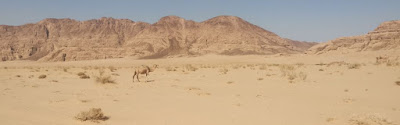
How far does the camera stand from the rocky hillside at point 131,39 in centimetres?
9600

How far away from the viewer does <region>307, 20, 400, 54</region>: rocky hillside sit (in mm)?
61406

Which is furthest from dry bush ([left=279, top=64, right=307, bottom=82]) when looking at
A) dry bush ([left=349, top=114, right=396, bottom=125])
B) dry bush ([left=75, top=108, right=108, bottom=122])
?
dry bush ([left=75, top=108, right=108, bottom=122])

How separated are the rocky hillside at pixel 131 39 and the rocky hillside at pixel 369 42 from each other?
1075 inches

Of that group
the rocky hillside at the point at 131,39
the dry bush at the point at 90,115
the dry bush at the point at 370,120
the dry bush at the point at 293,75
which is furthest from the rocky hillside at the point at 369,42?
the dry bush at the point at 90,115

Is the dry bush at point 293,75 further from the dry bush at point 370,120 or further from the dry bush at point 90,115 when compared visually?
the dry bush at point 90,115

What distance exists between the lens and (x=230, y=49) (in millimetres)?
95625

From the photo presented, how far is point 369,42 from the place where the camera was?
65.3 meters

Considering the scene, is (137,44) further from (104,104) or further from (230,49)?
(104,104)

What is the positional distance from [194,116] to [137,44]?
98.5 m

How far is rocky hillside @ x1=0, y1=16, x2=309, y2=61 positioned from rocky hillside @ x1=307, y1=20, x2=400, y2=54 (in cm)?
2730

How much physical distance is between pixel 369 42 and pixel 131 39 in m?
71.2

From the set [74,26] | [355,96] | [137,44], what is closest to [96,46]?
[137,44]

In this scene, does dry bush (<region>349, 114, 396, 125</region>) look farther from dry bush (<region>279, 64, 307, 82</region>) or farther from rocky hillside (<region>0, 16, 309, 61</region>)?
rocky hillside (<region>0, 16, 309, 61</region>)

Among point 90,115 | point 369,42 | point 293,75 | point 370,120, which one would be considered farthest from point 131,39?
point 370,120
